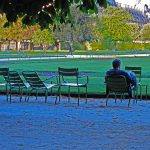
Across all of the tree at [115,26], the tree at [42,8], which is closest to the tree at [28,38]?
the tree at [115,26]

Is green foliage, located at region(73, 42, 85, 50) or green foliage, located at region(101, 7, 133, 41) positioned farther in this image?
green foliage, located at region(73, 42, 85, 50)

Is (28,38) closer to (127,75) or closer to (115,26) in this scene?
(115,26)

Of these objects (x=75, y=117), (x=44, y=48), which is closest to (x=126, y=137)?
(x=75, y=117)

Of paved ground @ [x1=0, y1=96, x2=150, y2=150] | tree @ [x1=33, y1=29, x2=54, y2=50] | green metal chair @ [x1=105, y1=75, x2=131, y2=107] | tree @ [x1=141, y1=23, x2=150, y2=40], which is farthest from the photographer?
tree @ [x1=141, y1=23, x2=150, y2=40]

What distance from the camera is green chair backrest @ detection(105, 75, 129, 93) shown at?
14461 millimetres

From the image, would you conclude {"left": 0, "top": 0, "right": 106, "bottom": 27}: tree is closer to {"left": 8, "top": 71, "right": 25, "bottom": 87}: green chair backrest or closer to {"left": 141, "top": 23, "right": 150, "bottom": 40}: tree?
{"left": 8, "top": 71, "right": 25, "bottom": 87}: green chair backrest

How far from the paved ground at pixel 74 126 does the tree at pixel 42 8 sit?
2.83 m

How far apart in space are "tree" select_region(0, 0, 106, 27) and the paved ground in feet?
9.28

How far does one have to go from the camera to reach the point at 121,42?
3875 inches

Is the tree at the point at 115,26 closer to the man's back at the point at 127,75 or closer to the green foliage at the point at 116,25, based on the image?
the green foliage at the point at 116,25

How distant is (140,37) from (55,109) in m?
93.0

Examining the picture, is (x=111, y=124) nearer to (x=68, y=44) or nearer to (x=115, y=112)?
(x=115, y=112)

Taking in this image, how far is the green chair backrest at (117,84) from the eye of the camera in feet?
47.4

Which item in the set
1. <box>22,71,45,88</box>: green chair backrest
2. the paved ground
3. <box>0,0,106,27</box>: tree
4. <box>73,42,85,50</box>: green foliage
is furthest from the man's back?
<box>73,42,85,50</box>: green foliage
